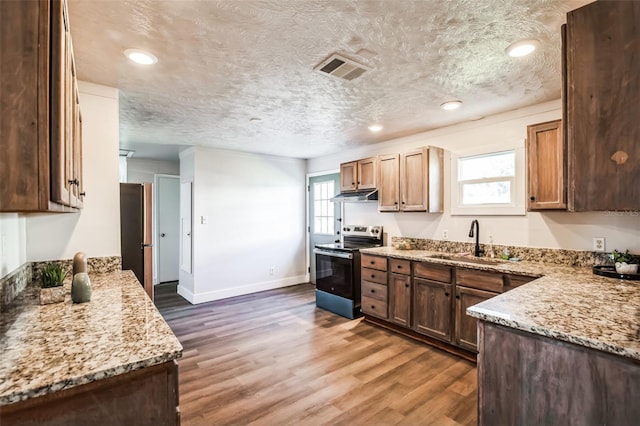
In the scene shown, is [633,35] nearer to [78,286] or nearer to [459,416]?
[459,416]

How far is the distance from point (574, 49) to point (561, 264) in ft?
7.44

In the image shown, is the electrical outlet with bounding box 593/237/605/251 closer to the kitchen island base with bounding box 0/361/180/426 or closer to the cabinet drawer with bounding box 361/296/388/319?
the cabinet drawer with bounding box 361/296/388/319

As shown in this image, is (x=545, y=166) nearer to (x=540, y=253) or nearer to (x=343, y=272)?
(x=540, y=253)

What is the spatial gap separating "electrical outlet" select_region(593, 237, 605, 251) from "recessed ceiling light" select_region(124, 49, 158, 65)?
3674 mm

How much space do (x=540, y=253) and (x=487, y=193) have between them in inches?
31.1

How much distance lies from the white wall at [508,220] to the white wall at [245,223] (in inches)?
70.7

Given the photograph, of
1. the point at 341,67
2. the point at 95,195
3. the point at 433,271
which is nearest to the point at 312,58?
the point at 341,67

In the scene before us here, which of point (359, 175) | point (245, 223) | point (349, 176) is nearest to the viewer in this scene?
point (359, 175)

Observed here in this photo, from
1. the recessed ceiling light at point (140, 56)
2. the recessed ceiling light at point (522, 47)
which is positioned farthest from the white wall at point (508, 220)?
the recessed ceiling light at point (140, 56)

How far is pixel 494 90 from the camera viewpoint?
2664mm

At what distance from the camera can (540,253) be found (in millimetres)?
2998

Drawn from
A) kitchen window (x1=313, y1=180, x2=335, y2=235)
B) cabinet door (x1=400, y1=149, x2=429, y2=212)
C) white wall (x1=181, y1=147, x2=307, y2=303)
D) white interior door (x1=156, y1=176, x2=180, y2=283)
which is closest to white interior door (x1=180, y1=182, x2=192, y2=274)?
white wall (x1=181, y1=147, x2=307, y2=303)

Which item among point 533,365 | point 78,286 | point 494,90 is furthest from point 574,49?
point 78,286

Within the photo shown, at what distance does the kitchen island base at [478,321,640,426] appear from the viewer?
118cm
